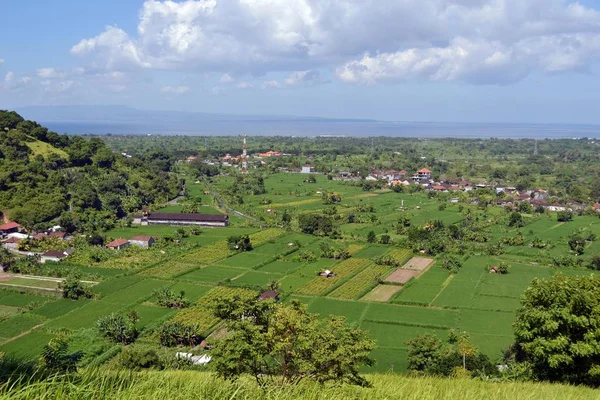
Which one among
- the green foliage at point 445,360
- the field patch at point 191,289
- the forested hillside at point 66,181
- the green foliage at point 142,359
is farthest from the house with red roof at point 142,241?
the green foliage at point 445,360

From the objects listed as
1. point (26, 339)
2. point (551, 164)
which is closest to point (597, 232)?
point (26, 339)

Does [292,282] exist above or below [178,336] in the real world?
below

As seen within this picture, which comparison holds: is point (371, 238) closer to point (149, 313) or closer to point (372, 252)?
point (372, 252)

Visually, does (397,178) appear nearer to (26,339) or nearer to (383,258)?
(383,258)

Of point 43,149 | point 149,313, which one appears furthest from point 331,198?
point 149,313

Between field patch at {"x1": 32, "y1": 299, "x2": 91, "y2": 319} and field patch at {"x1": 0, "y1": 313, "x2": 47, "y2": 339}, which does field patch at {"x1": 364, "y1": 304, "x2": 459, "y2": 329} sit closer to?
field patch at {"x1": 32, "y1": 299, "x2": 91, "y2": 319}

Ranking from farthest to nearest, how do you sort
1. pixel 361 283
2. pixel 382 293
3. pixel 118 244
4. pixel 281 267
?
pixel 118 244
pixel 281 267
pixel 361 283
pixel 382 293

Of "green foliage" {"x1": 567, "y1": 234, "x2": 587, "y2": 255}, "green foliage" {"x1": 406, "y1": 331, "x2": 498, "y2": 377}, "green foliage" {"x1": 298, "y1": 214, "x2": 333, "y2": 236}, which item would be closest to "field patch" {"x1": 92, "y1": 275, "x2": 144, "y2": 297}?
"green foliage" {"x1": 298, "y1": 214, "x2": 333, "y2": 236}
